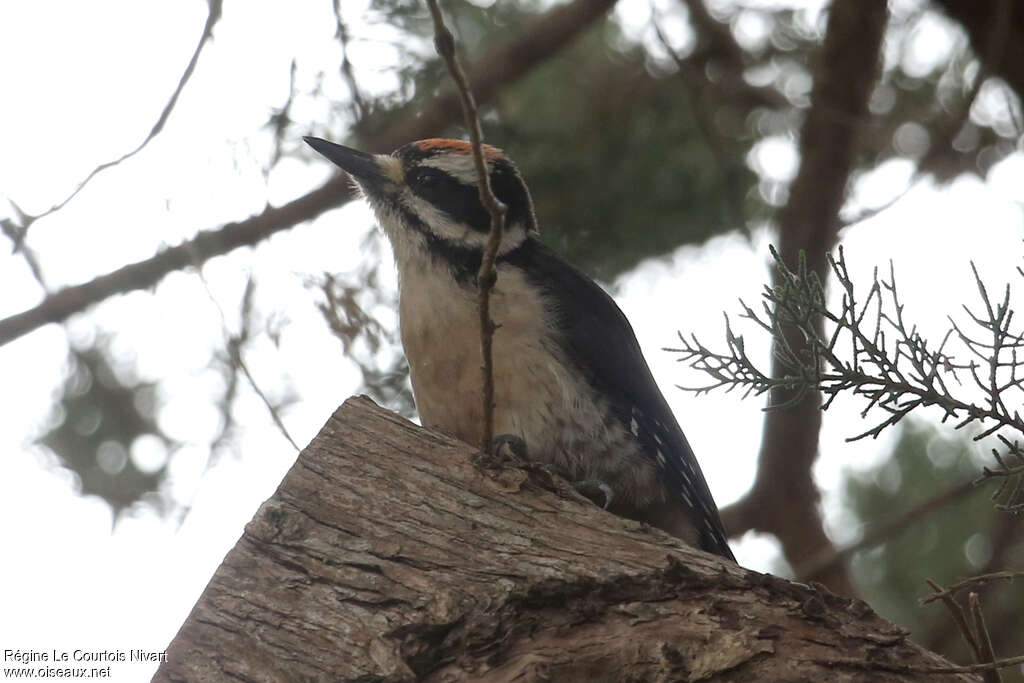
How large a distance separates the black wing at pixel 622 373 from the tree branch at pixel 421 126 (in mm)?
926

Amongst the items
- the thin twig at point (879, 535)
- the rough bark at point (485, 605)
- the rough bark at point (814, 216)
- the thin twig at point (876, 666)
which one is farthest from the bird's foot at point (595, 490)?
the rough bark at point (814, 216)

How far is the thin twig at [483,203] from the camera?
6.98ft

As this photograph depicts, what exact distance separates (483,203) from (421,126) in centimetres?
216

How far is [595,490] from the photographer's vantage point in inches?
128

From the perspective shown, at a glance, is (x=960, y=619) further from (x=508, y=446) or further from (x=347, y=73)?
(x=347, y=73)

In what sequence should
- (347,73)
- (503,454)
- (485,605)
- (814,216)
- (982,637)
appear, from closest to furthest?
(982,637), (485,605), (503,454), (347,73), (814,216)

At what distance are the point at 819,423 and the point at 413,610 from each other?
2717 millimetres

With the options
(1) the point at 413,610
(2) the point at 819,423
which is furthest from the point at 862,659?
(2) the point at 819,423

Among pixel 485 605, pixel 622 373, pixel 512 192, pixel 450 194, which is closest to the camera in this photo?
pixel 485 605

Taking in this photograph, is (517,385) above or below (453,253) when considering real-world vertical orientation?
below

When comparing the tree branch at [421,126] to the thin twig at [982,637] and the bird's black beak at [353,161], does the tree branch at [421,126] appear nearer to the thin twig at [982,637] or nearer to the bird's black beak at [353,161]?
the bird's black beak at [353,161]

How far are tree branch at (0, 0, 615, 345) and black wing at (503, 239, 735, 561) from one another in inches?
36.5

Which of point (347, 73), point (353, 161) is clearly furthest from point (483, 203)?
point (347, 73)

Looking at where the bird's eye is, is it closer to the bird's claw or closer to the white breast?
the white breast
